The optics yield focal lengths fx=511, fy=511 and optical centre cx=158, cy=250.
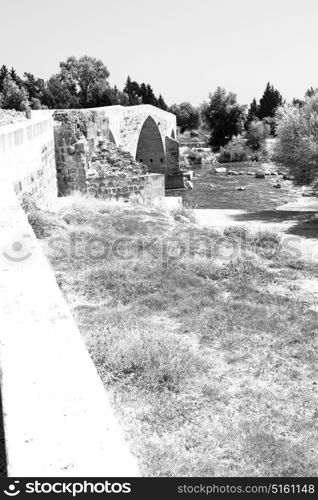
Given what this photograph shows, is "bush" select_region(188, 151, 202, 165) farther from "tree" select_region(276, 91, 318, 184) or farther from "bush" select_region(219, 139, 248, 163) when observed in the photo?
"tree" select_region(276, 91, 318, 184)

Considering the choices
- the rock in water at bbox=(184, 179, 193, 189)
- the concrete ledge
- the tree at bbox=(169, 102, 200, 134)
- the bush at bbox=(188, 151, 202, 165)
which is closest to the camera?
the concrete ledge

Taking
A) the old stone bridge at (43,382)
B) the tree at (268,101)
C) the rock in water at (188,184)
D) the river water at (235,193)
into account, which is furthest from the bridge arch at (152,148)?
the tree at (268,101)

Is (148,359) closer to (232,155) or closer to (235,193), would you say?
(235,193)

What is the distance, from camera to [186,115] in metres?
74.2

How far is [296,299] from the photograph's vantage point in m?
5.96

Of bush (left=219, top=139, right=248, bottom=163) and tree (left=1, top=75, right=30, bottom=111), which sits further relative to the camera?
bush (left=219, top=139, right=248, bottom=163)

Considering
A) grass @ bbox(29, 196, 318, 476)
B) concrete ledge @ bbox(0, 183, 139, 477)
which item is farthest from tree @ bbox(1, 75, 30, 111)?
concrete ledge @ bbox(0, 183, 139, 477)

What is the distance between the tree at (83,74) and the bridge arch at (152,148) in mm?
25756

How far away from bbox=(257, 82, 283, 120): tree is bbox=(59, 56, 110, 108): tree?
79.9ft

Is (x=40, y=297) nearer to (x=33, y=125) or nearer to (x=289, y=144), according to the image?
(x=33, y=125)

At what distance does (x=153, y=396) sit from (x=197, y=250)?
14.7ft

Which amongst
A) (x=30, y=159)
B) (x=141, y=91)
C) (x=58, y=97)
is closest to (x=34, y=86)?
(x=58, y=97)

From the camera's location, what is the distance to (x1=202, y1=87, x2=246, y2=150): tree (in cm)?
5925
